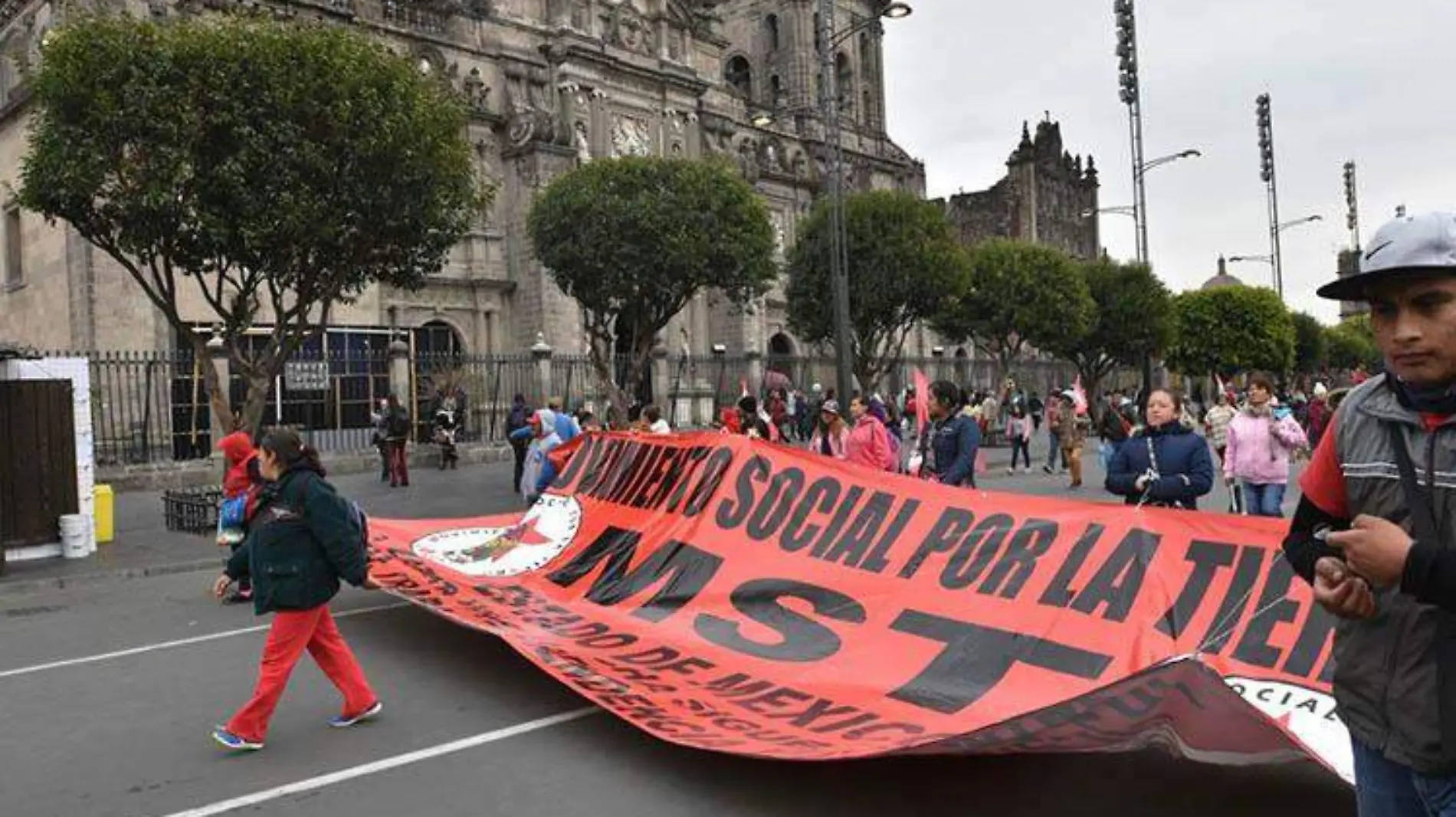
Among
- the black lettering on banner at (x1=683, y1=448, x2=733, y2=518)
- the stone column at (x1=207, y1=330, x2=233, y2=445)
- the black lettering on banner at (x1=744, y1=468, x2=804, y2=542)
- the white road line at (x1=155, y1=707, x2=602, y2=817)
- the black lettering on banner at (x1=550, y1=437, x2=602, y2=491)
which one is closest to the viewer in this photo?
the white road line at (x1=155, y1=707, x2=602, y2=817)

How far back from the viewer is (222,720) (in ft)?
20.9

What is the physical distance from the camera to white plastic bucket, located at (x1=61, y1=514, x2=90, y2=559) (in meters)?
13.3

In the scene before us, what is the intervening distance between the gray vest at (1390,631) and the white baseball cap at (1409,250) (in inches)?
11.2

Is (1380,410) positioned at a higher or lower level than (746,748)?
higher

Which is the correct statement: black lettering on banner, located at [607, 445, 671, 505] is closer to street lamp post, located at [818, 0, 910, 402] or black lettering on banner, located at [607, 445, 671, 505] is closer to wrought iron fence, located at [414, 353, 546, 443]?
street lamp post, located at [818, 0, 910, 402]

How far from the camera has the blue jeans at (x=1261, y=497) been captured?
1017cm

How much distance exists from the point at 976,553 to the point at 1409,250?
397 centimetres

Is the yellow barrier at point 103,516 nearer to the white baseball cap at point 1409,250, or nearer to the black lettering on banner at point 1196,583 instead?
the black lettering on banner at point 1196,583

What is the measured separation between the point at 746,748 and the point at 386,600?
19.4ft

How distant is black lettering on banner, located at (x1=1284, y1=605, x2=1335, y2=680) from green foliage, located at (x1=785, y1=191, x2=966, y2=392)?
26373mm

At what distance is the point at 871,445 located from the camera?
10547 millimetres

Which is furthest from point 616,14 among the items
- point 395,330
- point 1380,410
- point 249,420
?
point 1380,410

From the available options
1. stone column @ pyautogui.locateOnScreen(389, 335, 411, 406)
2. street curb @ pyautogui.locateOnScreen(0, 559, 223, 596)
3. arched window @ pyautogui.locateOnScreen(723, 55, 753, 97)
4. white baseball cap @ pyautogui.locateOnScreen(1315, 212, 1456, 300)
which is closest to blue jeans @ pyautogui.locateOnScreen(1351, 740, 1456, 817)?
white baseball cap @ pyautogui.locateOnScreen(1315, 212, 1456, 300)

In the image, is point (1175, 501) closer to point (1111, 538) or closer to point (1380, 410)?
point (1111, 538)
